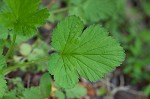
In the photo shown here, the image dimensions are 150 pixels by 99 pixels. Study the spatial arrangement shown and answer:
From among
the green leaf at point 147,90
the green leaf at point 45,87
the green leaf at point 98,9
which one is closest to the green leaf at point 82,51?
the green leaf at point 45,87

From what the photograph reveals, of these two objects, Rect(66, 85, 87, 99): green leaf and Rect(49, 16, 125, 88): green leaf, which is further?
Rect(66, 85, 87, 99): green leaf

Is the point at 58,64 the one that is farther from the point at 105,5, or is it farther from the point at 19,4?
the point at 105,5

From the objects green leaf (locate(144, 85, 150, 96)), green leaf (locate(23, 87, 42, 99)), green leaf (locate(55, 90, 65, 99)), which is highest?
green leaf (locate(23, 87, 42, 99))

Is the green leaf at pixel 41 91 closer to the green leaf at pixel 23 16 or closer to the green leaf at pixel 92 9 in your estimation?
the green leaf at pixel 23 16

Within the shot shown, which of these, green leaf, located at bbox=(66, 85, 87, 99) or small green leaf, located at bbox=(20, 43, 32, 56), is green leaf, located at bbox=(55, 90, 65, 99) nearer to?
green leaf, located at bbox=(66, 85, 87, 99)

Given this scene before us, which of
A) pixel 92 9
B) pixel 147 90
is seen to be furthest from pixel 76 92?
pixel 147 90

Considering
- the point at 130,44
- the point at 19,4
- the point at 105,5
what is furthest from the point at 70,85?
the point at 130,44

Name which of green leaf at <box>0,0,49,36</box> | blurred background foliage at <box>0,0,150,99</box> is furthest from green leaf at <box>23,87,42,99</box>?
green leaf at <box>0,0,49,36</box>
